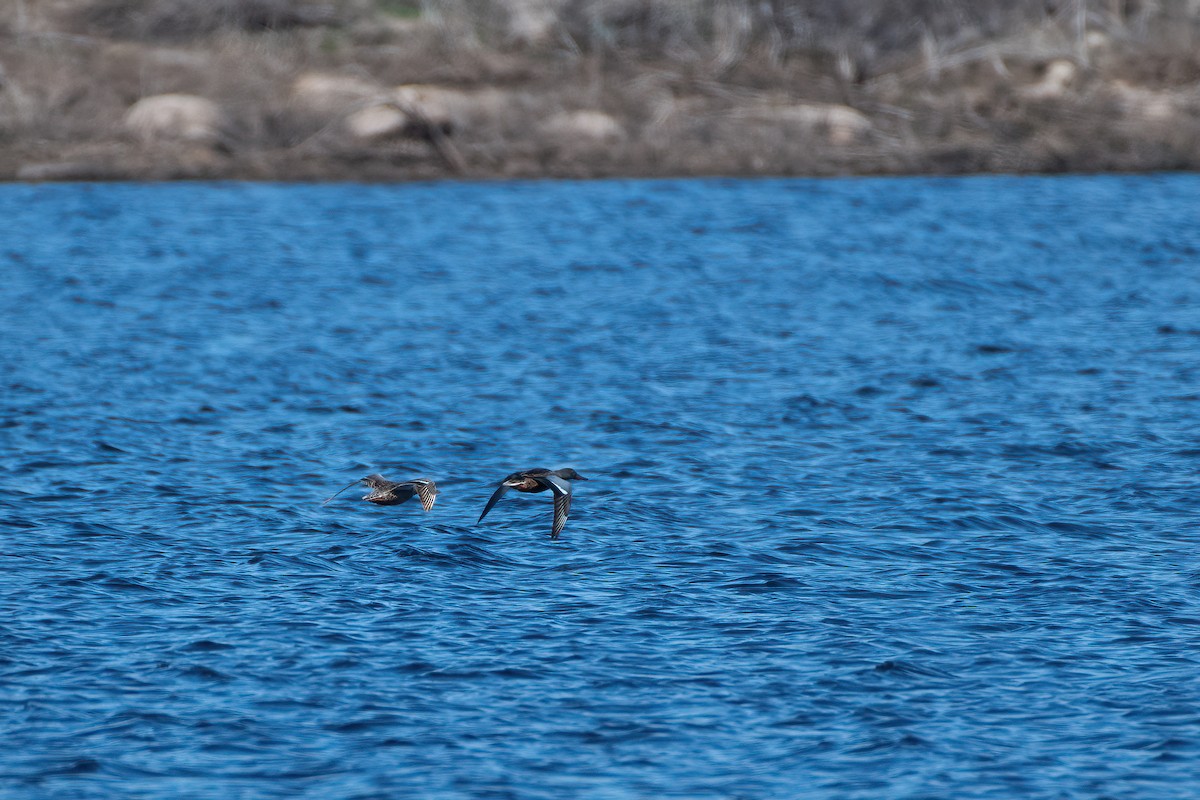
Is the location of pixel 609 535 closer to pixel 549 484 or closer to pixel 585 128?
pixel 549 484

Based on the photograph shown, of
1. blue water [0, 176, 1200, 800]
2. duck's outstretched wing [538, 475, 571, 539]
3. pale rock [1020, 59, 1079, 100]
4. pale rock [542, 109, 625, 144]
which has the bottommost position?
blue water [0, 176, 1200, 800]

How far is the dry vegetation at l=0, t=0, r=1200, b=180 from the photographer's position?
50000mm

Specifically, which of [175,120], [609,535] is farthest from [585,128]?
[609,535]

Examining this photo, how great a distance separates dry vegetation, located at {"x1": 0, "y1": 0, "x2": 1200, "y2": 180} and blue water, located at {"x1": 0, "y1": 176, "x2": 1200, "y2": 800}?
15868 mm

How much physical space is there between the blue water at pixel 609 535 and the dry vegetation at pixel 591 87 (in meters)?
15.9

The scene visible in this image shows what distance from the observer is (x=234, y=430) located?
20984 mm

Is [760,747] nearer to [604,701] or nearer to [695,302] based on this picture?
[604,701]

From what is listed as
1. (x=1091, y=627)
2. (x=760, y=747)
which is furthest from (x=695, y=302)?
→ (x=760, y=747)

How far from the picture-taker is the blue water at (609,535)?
1114 centimetres

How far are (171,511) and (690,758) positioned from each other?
26.6ft

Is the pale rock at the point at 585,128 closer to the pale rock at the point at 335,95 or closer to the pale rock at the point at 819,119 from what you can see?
the pale rock at the point at 819,119

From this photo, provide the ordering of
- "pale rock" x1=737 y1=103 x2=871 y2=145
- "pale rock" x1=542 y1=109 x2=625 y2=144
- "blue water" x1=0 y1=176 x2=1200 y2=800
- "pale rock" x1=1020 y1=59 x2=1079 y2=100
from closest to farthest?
"blue water" x1=0 y1=176 x2=1200 y2=800
"pale rock" x1=542 y1=109 x2=625 y2=144
"pale rock" x1=737 y1=103 x2=871 y2=145
"pale rock" x1=1020 y1=59 x2=1079 y2=100

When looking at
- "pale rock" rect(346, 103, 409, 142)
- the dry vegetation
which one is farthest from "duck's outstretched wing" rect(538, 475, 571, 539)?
"pale rock" rect(346, 103, 409, 142)

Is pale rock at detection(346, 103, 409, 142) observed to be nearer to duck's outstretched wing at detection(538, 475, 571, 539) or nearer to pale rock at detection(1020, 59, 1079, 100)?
pale rock at detection(1020, 59, 1079, 100)
